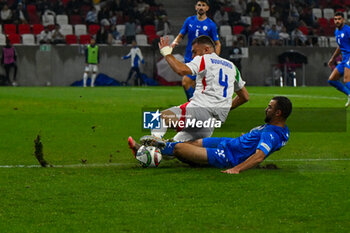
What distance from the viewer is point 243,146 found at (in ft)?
26.6

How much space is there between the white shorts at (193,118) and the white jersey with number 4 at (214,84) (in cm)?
7

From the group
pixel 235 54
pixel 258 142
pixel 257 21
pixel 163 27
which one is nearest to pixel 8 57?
pixel 163 27

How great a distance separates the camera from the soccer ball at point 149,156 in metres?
8.47

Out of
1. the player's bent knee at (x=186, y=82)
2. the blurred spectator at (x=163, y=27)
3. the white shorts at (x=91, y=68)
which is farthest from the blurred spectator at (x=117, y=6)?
the player's bent knee at (x=186, y=82)

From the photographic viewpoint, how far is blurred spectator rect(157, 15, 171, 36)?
38219mm

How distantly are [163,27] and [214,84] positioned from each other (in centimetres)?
3016

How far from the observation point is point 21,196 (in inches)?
263

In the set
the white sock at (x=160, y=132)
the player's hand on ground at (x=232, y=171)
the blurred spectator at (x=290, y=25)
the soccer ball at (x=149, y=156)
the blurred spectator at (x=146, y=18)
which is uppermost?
the blurred spectator at (x=146, y=18)

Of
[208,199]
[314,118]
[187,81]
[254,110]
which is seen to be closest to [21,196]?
[208,199]

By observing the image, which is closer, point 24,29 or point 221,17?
point 24,29

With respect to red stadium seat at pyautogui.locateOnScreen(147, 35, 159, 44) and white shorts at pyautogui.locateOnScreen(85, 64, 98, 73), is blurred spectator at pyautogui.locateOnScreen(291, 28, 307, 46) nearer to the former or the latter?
red stadium seat at pyautogui.locateOnScreen(147, 35, 159, 44)

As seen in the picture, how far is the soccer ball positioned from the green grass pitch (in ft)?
0.36

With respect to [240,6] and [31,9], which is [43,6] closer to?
[31,9]

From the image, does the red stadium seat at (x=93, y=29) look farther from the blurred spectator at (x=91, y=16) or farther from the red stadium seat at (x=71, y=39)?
the red stadium seat at (x=71, y=39)
